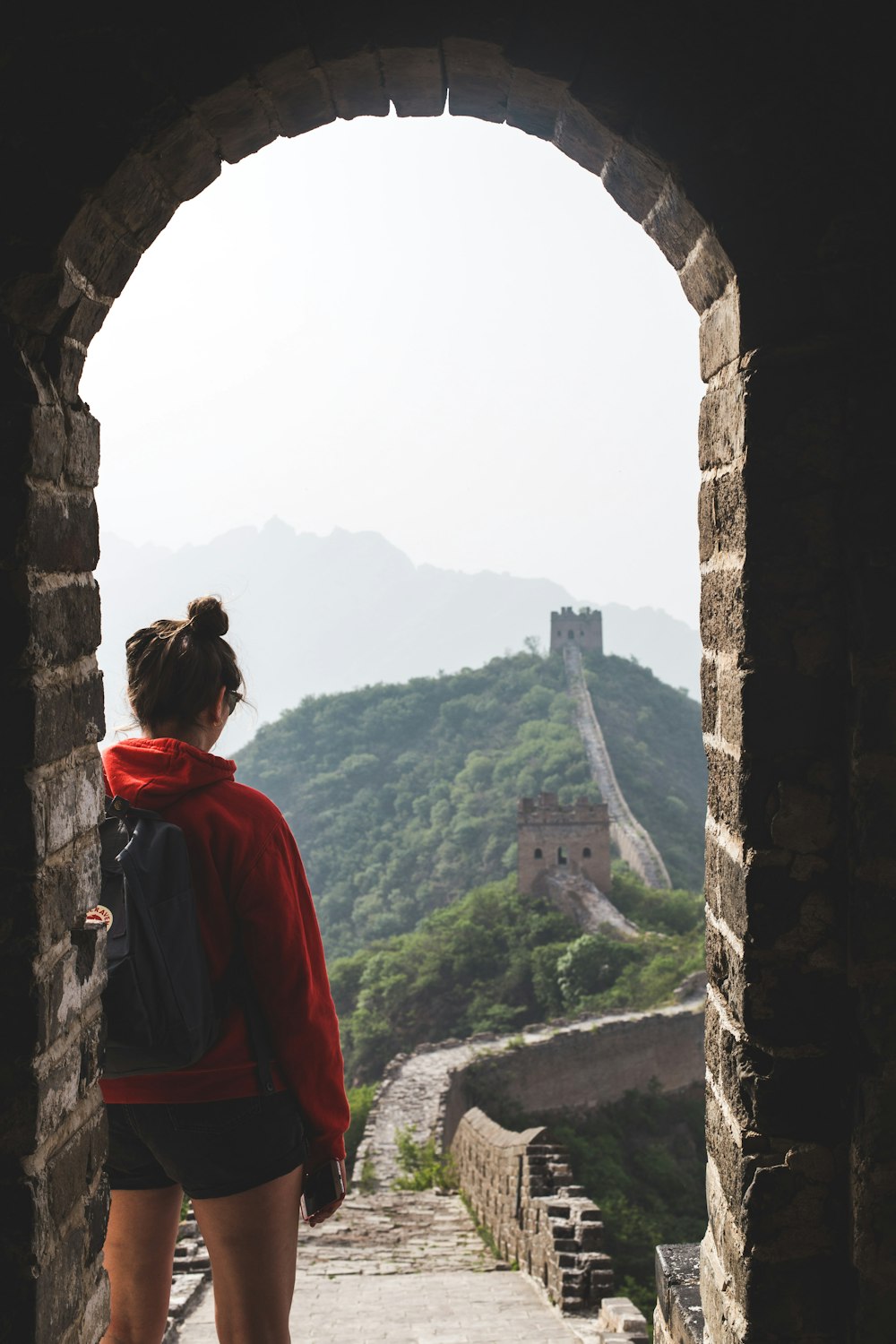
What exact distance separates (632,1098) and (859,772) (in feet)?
58.0

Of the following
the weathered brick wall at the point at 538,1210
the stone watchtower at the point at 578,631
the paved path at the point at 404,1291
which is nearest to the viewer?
the paved path at the point at 404,1291

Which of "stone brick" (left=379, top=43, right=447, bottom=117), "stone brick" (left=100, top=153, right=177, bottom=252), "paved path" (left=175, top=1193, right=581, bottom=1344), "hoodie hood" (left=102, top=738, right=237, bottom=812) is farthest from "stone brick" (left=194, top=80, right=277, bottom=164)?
"paved path" (left=175, top=1193, right=581, bottom=1344)

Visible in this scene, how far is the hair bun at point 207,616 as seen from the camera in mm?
2125

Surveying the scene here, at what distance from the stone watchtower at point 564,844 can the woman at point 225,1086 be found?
94.0 ft

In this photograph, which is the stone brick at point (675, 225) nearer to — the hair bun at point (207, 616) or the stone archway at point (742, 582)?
the stone archway at point (742, 582)

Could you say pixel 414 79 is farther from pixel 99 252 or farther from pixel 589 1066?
pixel 589 1066

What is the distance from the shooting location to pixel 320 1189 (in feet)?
6.48

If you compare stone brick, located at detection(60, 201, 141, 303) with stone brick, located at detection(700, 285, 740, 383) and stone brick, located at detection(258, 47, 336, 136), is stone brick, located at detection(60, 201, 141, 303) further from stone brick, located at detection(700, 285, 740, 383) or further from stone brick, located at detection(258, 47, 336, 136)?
stone brick, located at detection(700, 285, 740, 383)

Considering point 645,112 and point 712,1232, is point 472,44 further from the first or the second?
point 712,1232

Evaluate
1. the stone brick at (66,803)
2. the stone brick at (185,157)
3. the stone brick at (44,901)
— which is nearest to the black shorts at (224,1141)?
the stone brick at (44,901)

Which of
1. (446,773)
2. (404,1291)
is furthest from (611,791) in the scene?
(404,1291)

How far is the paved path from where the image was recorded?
431 cm

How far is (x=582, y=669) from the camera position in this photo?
52562 mm

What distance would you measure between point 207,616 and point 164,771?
308 millimetres
